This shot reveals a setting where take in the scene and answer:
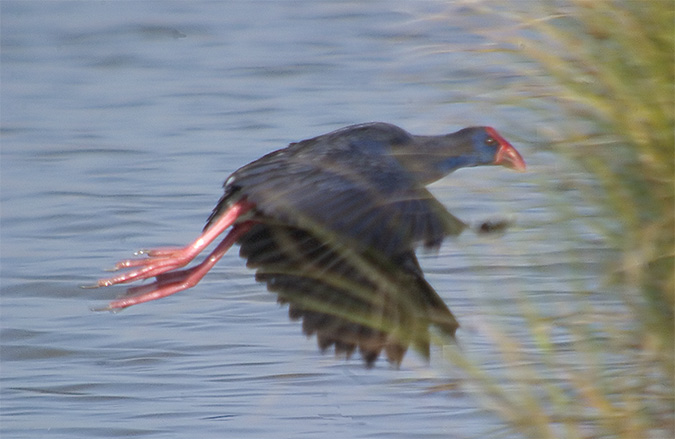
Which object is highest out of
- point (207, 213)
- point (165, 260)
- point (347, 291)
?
point (347, 291)

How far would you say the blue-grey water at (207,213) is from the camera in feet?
10.4

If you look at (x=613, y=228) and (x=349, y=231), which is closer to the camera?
(x=613, y=228)

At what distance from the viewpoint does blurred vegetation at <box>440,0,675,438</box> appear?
111 inches

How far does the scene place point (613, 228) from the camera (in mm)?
2977

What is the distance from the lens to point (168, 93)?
9.21 m

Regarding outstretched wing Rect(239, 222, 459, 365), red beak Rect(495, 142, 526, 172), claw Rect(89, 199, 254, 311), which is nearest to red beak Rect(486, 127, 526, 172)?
red beak Rect(495, 142, 526, 172)

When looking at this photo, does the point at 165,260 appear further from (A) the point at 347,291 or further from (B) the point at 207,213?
(B) the point at 207,213

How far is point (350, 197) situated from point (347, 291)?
40 centimetres

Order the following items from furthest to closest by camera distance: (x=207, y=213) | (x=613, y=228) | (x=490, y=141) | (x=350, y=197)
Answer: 1. (x=207, y=213)
2. (x=490, y=141)
3. (x=350, y=197)
4. (x=613, y=228)

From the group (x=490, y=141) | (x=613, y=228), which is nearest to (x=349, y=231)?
(x=613, y=228)

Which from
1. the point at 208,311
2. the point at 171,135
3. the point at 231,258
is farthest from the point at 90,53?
the point at 208,311

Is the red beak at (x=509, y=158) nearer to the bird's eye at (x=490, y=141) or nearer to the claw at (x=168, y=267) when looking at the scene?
the bird's eye at (x=490, y=141)

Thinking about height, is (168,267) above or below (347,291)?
below

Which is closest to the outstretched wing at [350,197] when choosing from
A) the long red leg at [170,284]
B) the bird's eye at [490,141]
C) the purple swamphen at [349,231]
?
the purple swamphen at [349,231]
